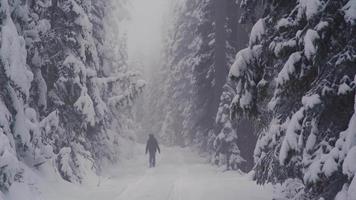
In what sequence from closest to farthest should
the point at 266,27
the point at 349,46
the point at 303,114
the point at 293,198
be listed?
the point at 349,46 → the point at 303,114 → the point at 266,27 → the point at 293,198

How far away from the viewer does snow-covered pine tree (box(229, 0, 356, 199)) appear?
766cm

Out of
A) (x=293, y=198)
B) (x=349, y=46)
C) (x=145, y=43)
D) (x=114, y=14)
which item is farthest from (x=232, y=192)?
(x=145, y=43)

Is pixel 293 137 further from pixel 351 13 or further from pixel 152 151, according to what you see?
pixel 152 151

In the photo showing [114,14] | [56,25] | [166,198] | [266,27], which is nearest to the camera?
[266,27]

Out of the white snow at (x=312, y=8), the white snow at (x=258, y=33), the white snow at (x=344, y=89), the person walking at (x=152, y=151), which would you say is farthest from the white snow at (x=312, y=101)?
the person walking at (x=152, y=151)

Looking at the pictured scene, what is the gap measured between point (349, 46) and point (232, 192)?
782 cm

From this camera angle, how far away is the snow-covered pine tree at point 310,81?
25.1 ft

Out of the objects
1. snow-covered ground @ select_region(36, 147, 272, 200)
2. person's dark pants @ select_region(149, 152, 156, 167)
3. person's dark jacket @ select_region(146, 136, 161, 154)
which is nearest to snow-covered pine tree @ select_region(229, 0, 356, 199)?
snow-covered ground @ select_region(36, 147, 272, 200)

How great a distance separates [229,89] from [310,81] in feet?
51.9

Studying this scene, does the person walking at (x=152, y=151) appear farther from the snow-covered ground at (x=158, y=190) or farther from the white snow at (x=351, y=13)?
the white snow at (x=351, y=13)

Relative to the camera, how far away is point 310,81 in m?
8.81

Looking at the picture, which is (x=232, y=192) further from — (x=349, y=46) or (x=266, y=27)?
(x=349, y=46)

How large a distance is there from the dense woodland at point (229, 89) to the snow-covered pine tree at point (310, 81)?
0.06ft

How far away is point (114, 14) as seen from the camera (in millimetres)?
28984
